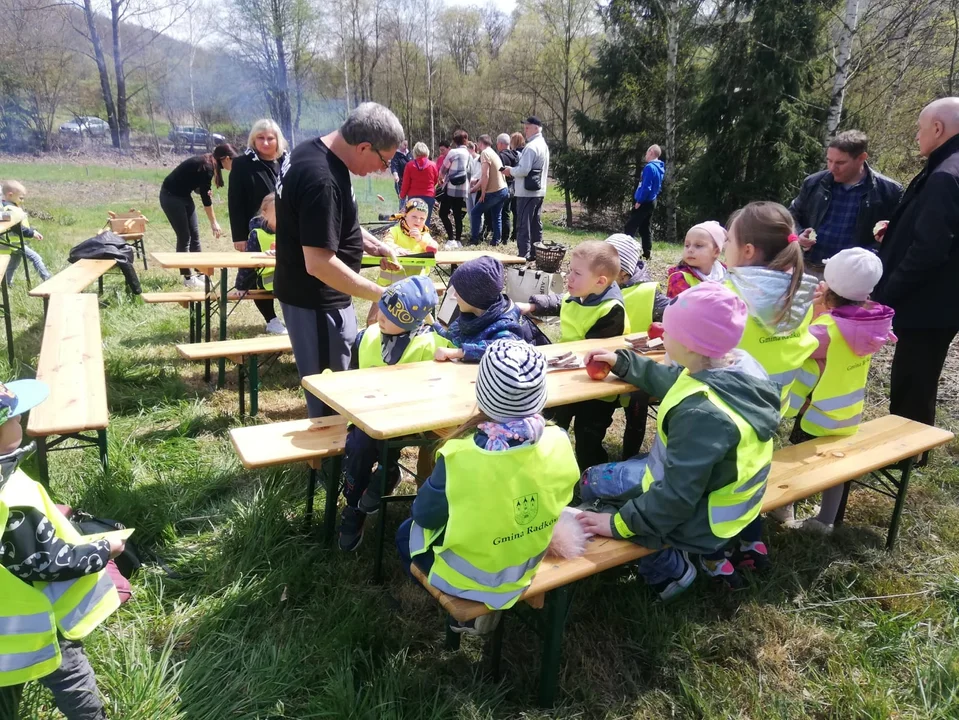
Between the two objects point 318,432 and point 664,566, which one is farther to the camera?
point 318,432

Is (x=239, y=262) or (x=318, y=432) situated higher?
(x=239, y=262)

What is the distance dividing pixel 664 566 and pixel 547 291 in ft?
13.3

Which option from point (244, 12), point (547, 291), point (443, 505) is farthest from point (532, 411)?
point (244, 12)

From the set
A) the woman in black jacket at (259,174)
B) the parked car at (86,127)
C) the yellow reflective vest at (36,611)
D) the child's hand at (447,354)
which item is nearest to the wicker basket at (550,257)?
the woman in black jacket at (259,174)

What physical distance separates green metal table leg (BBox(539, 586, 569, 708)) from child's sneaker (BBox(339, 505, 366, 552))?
3.52 ft

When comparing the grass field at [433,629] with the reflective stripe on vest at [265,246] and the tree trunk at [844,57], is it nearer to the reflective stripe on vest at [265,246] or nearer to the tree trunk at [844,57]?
the reflective stripe on vest at [265,246]

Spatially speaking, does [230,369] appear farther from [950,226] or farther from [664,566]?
[950,226]

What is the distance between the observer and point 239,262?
198 inches

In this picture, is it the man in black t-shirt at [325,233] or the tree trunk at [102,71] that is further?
the tree trunk at [102,71]

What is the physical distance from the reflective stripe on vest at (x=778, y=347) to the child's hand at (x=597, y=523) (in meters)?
1.07

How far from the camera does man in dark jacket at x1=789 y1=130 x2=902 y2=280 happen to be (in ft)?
14.3

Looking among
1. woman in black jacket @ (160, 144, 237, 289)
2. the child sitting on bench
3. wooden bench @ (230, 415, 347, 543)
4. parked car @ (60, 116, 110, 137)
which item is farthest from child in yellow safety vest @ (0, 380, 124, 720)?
parked car @ (60, 116, 110, 137)

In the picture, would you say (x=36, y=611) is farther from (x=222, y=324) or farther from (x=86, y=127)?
(x=86, y=127)

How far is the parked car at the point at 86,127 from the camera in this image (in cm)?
1938
